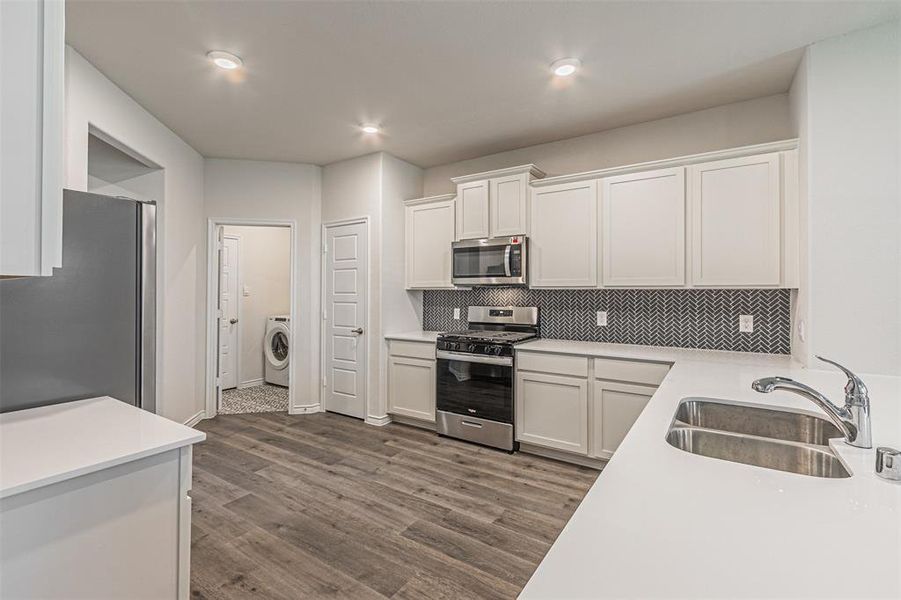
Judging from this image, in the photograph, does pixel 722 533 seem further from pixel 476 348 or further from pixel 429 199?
pixel 429 199

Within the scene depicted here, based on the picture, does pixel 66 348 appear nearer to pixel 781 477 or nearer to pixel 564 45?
pixel 781 477

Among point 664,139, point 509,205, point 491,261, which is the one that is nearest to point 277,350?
point 491,261

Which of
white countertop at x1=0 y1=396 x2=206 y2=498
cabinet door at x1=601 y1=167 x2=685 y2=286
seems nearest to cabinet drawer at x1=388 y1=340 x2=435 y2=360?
cabinet door at x1=601 y1=167 x2=685 y2=286

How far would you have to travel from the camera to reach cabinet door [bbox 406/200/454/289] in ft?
13.6

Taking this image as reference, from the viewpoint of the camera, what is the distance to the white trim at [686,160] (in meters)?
2.67

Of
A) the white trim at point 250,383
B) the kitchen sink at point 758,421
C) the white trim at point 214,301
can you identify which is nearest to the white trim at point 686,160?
the kitchen sink at point 758,421

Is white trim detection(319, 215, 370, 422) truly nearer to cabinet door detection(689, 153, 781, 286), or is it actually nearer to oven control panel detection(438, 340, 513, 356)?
oven control panel detection(438, 340, 513, 356)

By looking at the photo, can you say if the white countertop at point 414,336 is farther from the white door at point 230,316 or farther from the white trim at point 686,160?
the white door at point 230,316

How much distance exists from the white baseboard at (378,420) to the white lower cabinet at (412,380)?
9 centimetres

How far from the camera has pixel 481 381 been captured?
359 centimetres

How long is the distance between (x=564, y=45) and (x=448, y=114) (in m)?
1.14

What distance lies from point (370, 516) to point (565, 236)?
2.42m

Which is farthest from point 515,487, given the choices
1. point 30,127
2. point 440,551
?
point 30,127

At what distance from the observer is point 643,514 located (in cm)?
80
